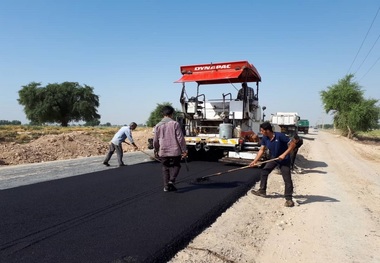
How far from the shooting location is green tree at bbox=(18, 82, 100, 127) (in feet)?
149

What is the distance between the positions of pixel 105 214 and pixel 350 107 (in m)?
33.6

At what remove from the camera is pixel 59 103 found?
153 ft

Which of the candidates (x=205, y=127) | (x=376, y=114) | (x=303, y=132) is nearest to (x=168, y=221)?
(x=205, y=127)

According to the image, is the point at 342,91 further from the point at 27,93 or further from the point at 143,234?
the point at 27,93

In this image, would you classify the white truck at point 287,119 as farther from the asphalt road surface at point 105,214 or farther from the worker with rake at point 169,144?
the worker with rake at point 169,144

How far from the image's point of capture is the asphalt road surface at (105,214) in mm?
2928

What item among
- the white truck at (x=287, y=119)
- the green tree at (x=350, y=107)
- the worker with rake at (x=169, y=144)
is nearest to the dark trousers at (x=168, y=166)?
the worker with rake at (x=169, y=144)

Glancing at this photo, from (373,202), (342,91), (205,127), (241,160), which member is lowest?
(373,202)

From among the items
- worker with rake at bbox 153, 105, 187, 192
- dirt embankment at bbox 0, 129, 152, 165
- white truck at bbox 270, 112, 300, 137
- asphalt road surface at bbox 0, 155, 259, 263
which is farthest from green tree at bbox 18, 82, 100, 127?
worker with rake at bbox 153, 105, 187, 192

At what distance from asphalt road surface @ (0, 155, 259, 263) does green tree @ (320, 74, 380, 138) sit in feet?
92.9

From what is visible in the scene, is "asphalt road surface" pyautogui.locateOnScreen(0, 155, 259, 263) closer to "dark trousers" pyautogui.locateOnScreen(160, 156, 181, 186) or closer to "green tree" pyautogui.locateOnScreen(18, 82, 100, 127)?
"dark trousers" pyautogui.locateOnScreen(160, 156, 181, 186)

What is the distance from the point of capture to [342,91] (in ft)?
109

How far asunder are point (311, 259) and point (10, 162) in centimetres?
1004

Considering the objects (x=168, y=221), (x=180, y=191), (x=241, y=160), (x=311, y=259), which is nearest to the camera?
(x=311, y=259)
